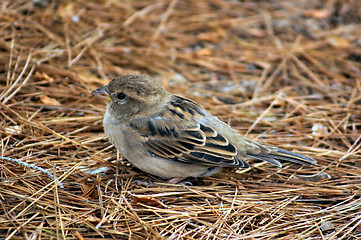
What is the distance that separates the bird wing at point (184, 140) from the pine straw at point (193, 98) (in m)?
0.33

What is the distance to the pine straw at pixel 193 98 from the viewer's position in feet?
12.4

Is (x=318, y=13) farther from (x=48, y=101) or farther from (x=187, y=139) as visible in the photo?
(x=48, y=101)

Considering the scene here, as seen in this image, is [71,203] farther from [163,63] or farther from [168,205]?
[163,63]

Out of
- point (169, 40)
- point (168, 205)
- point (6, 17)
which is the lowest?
point (168, 205)

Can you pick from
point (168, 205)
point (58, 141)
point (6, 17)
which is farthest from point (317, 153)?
point (6, 17)

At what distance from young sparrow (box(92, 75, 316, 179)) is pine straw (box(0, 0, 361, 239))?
0.24 meters

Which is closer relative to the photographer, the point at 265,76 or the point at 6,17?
the point at 6,17

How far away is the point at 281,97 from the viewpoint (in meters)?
6.16

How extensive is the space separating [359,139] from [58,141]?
4008 millimetres

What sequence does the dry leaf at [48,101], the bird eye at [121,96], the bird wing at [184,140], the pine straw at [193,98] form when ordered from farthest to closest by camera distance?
1. the dry leaf at [48,101]
2. the bird eye at [121,96]
3. the bird wing at [184,140]
4. the pine straw at [193,98]

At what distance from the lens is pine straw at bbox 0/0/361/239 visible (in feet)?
12.4

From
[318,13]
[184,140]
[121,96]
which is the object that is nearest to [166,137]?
[184,140]

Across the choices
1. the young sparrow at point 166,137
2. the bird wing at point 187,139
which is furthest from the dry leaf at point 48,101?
the bird wing at point 187,139

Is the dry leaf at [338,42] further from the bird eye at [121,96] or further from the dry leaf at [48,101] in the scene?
the dry leaf at [48,101]
